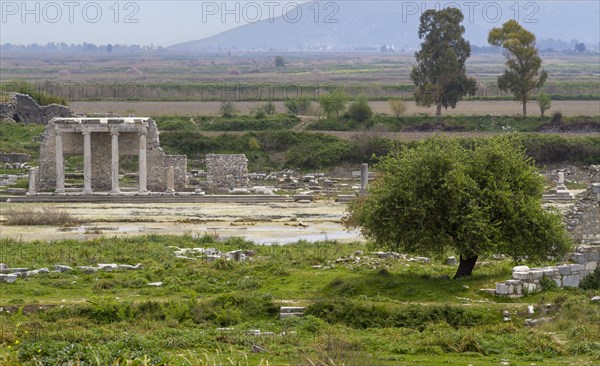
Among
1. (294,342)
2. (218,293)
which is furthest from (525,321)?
(218,293)

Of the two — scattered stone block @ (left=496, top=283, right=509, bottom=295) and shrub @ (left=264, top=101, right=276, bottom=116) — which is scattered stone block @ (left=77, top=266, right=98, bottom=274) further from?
shrub @ (left=264, top=101, right=276, bottom=116)

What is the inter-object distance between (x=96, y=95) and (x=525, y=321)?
99.1 meters

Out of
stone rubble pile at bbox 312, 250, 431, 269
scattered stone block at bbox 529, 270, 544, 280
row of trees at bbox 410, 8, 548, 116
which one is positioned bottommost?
stone rubble pile at bbox 312, 250, 431, 269

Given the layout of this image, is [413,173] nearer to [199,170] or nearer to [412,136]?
[199,170]

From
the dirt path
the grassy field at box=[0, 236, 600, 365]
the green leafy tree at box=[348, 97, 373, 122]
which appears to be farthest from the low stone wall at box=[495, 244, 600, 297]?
the green leafy tree at box=[348, 97, 373, 122]

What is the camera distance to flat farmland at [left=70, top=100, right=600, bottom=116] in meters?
100

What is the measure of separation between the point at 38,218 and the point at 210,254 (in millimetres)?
14046

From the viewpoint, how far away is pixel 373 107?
108312mm

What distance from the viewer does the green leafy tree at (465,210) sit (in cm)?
3400

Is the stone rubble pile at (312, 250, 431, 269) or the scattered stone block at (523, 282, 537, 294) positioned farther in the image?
the stone rubble pile at (312, 250, 431, 269)

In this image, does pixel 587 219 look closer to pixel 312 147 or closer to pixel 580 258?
pixel 580 258

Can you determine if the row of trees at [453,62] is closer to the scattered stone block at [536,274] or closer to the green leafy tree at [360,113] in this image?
the green leafy tree at [360,113]

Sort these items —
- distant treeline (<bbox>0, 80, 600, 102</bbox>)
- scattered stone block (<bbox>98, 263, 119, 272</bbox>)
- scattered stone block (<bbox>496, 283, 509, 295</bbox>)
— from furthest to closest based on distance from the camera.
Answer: distant treeline (<bbox>0, 80, 600, 102</bbox>)
scattered stone block (<bbox>98, 263, 119, 272</bbox>)
scattered stone block (<bbox>496, 283, 509, 295</bbox>)

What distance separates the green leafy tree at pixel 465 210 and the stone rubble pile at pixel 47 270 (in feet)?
23.0
